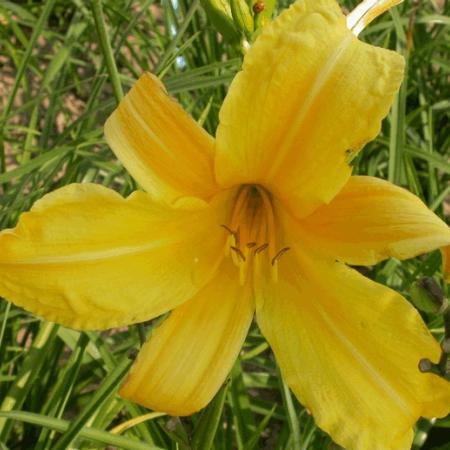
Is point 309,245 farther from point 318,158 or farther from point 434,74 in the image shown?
point 434,74

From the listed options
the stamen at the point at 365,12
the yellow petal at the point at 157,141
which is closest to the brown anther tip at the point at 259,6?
the stamen at the point at 365,12

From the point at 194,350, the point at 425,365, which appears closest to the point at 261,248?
the point at 194,350

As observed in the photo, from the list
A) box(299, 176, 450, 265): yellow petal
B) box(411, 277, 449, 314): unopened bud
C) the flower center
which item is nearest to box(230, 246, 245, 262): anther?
the flower center

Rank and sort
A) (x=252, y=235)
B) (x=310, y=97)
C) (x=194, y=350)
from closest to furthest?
(x=310, y=97)
(x=194, y=350)
(x=252, y=235)

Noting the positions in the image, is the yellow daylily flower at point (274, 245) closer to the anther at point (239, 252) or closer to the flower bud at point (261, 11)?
the anther at point (239, 252)

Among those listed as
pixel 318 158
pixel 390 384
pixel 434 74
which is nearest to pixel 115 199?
pixel 318 158

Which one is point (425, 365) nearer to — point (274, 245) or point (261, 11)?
point (274, 245)
